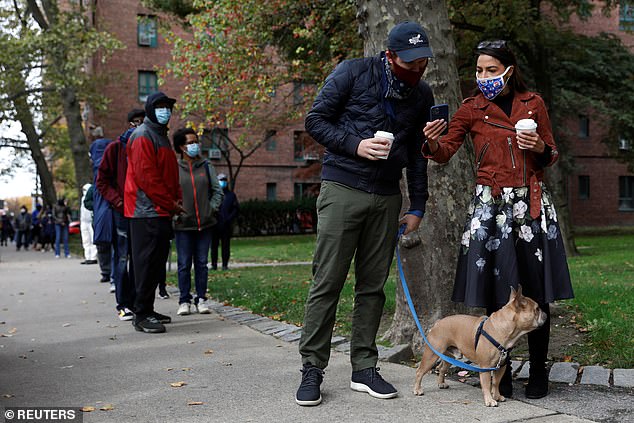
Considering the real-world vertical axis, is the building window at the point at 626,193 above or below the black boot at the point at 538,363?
above

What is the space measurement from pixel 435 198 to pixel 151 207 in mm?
3002

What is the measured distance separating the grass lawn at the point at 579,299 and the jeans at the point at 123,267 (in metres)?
1.39

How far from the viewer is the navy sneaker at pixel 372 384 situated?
428 centimetres

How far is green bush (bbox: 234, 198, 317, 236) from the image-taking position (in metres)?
36.4

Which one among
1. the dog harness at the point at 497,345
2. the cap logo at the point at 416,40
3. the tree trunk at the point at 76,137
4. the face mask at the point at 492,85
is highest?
the tree trunk at the point at 76,137

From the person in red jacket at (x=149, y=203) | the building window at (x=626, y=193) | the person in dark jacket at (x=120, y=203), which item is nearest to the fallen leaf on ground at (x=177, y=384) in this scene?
the person in red jacket at (x=149, y=203)

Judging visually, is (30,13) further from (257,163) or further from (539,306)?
(539,306)

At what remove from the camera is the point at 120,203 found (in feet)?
24.9

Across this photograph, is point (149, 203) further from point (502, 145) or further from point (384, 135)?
point (502, 145)

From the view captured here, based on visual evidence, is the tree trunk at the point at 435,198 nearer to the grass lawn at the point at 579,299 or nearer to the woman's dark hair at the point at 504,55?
the grass lawn at the point at 579,299

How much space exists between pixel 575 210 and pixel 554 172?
27.6m

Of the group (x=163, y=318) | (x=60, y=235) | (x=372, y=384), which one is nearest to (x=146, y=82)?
(x=60, y=235)

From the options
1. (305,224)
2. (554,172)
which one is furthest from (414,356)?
(305,224)

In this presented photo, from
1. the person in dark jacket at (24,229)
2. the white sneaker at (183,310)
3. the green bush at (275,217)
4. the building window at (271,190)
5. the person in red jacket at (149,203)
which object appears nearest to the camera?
the person in red jacket at (149,203)
